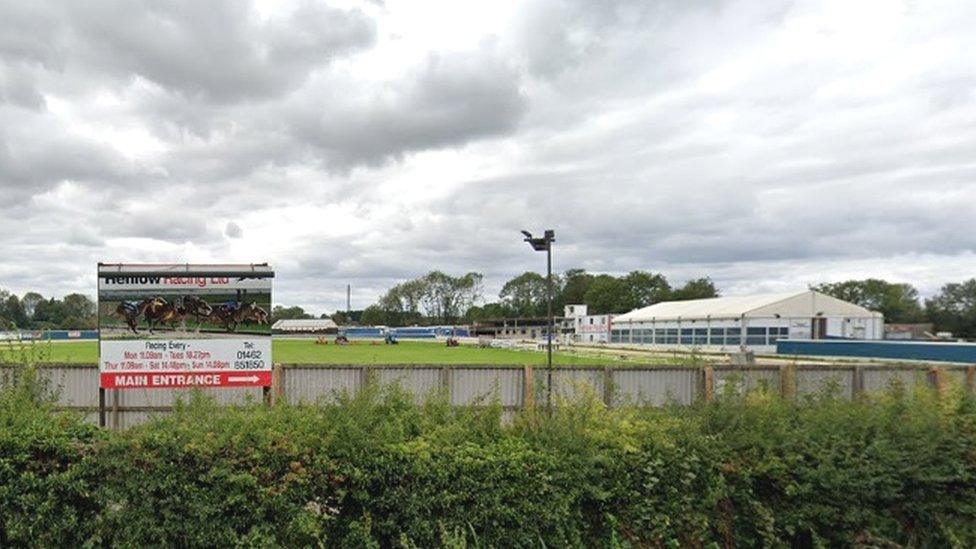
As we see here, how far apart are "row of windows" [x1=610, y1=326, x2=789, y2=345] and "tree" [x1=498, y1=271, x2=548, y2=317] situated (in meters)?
63.9

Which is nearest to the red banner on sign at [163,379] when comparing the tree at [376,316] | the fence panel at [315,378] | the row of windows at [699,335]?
the fence panel at [315,378]

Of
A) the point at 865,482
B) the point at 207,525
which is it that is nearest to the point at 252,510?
the point at 207,525

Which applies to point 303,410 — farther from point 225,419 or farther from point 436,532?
point 436,532

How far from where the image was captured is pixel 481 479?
410cm

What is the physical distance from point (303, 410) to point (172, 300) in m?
5.65

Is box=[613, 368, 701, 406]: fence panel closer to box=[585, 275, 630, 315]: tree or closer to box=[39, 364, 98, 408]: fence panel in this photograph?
box=[39, 364, 98, 408]: fence panel

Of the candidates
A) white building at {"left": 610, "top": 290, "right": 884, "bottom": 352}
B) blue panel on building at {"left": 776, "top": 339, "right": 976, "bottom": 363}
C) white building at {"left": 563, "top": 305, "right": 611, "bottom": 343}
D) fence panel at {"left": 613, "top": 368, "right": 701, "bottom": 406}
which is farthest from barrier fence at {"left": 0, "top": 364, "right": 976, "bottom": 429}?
white building at {"left": 563, "top": 305, "right": 611, "bottom": 343}

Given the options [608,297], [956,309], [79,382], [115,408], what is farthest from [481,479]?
[608,297]

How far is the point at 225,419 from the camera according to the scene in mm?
4391

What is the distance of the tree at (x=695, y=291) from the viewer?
405 ft

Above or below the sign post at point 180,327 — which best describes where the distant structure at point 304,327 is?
below

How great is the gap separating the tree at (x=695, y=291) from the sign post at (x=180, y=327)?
121239mm

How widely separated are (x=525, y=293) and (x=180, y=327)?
464 feet

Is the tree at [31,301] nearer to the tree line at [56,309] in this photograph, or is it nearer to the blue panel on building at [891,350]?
the tree line at [56,309]
